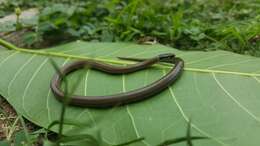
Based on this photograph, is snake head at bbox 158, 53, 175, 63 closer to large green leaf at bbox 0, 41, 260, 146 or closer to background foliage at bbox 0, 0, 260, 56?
large green leaf at bbox 0, 41, 260, 146

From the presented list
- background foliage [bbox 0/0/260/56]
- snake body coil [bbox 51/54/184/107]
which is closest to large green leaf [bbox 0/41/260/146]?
snake body coil [bbox 51/54/184/107]

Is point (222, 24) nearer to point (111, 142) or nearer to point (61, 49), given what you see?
point (61, 49)

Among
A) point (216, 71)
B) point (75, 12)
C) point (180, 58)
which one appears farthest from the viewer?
point (75, 12)

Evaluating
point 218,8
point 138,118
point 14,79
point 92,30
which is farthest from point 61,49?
point 218,8

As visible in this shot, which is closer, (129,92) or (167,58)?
(129,92)

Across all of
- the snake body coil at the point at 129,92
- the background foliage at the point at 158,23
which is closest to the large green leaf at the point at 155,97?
the snake body coil at the point at 129,92

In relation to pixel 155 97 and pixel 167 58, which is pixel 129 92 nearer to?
pixel 155 97

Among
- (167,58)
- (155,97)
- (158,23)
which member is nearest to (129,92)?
(155,97)

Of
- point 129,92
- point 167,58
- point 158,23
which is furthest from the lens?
point 158,23
